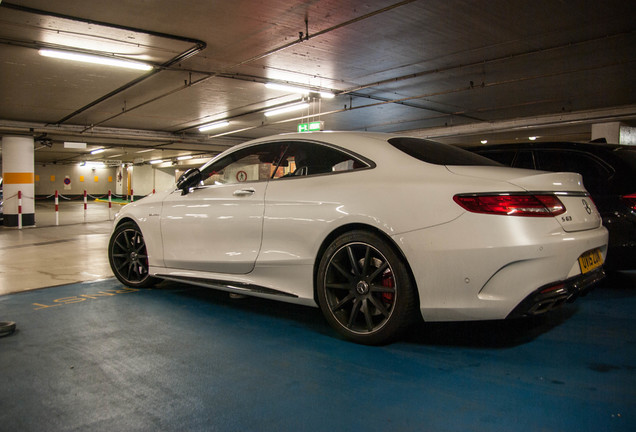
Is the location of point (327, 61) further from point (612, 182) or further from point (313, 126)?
point (612, 182)

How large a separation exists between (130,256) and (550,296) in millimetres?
3788

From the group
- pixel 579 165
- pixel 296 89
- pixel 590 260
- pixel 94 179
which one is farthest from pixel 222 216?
pixel 94 179

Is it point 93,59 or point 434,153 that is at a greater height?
point 93,59

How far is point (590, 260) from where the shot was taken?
8.48ft

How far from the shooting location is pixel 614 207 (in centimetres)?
390

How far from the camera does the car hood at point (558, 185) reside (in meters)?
2.42

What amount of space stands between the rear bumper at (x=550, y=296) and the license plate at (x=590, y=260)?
55 millimetres

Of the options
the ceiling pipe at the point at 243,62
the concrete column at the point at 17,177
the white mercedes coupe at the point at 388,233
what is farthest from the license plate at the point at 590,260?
the concrete column at the point at 17,177

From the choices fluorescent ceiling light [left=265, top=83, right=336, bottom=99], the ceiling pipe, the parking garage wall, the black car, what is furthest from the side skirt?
the parking garage wall

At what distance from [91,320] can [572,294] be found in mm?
3310

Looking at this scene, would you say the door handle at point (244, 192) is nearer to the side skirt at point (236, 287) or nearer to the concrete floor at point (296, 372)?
the side skirt at point (236, 287)

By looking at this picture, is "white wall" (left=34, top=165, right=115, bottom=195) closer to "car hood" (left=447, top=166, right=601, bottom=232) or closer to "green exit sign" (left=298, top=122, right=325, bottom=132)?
"green exit sign" (left=298, top=122, right=325, bottom=132)

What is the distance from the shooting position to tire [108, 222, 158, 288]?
437 cm

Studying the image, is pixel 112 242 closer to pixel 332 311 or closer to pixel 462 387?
pixel 332 311
